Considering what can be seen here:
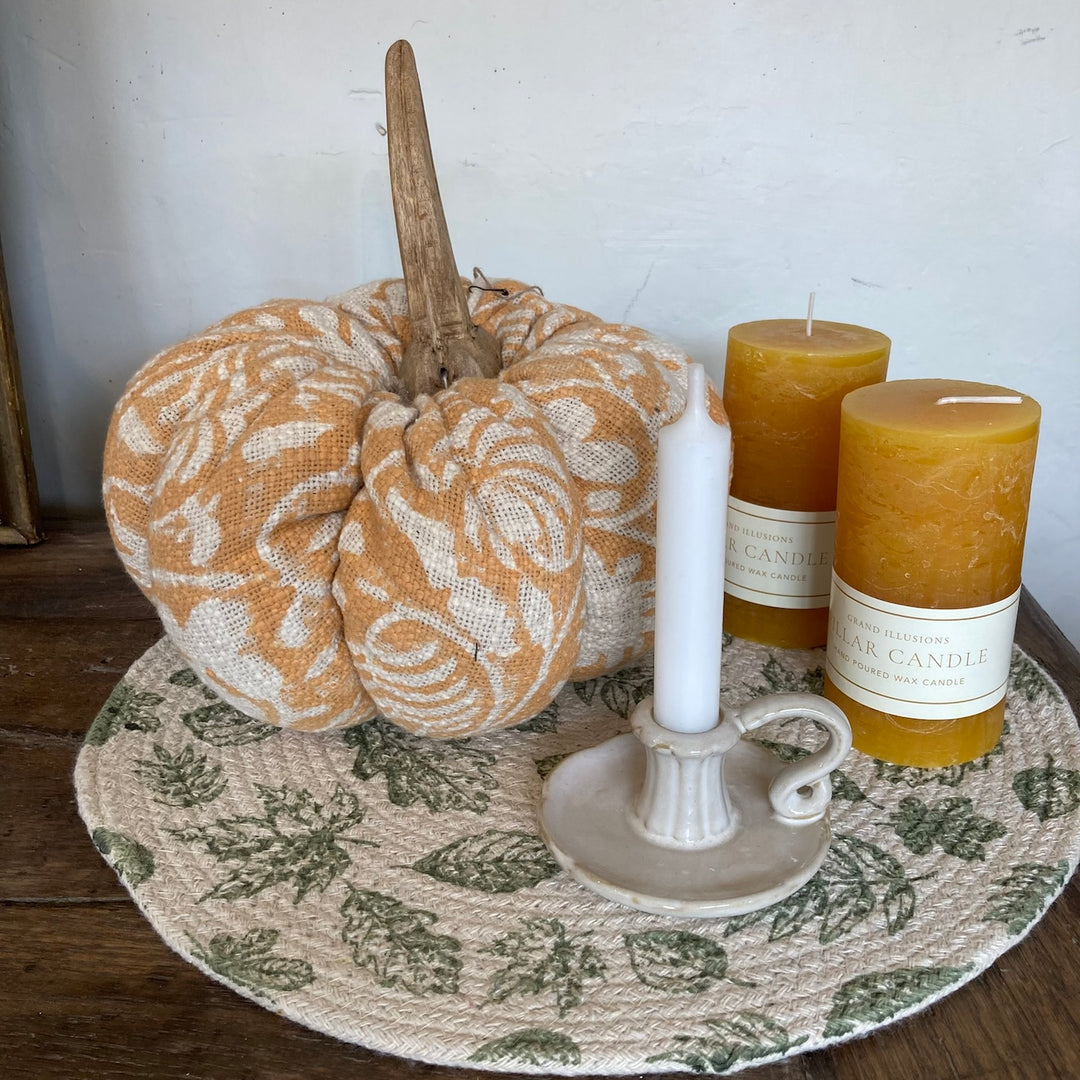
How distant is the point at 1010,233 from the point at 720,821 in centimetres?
45

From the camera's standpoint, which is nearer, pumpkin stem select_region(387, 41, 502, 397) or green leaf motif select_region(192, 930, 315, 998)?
green leaf motif select_region(192, 930, 315, 998)

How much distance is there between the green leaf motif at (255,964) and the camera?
336 mm

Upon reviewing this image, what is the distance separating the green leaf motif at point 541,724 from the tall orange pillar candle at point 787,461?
0.39 feet

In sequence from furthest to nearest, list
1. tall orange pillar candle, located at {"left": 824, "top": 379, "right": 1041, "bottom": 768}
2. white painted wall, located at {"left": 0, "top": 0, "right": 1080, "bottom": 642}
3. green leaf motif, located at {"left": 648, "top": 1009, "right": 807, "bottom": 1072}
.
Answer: white painted wall, located at {"left": 0, "top": 0, "right": 1080, "bottom": 642}, tall orange pillar candle, located at {"left": 824, "top": 379, "right": 1041, "bottom": 768}, green leaf motif, located at {"left": 648, "top": 1009, "right": 807, "bottom": 1072}

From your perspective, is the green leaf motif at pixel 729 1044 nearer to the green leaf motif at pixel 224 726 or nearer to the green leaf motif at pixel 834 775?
the green leaf motif at pixel 834 775

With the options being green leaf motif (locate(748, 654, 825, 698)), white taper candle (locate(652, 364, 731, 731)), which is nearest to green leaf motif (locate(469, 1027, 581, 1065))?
white taper candle (locate(652, 364, 731, 731))

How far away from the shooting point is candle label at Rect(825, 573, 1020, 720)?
0.42 meters

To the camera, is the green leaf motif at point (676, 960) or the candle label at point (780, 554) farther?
the candle label at point (780, 554)

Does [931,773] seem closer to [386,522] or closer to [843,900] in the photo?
[843,900]

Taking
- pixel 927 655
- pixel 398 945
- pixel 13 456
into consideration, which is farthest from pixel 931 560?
pixel 13 456

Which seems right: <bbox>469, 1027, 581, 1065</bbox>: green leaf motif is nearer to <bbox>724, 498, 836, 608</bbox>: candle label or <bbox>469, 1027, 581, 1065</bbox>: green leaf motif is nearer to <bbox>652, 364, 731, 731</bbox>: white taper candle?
<bbox>652, 364, 731, 731</bbox>: white taper candle

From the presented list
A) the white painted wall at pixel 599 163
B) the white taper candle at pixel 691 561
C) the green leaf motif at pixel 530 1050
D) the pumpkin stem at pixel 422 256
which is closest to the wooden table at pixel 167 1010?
the green leaf motif at pixel 530 1050

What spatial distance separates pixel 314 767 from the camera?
449mm

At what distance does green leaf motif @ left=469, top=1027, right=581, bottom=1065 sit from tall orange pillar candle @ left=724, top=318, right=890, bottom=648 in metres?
0.26
